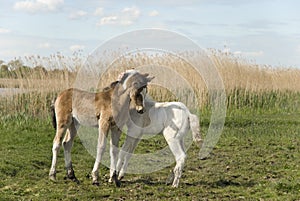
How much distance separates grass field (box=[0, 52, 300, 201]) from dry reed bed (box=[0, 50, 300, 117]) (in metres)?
0.03

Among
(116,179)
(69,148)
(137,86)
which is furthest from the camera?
(69,148)

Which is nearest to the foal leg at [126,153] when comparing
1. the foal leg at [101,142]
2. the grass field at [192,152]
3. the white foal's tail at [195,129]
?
the grass field at [192,152]

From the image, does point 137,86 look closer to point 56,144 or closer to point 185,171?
point 56,144

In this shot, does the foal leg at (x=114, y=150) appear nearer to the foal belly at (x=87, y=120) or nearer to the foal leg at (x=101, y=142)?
the foal leg at (x=101, y=142)

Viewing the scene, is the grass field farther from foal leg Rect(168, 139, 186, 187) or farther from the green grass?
foal leg Rect(168, 139, 186, 187)

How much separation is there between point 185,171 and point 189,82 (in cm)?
263

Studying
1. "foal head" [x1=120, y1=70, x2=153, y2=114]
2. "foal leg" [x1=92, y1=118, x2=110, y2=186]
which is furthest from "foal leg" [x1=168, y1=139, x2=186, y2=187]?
"foal leg" [x1=92, y1=118, x2=110, y2=186]

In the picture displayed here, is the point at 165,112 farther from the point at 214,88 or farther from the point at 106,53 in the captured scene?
the point at 214,88

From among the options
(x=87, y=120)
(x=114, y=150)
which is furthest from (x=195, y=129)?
(x=87, y=120)

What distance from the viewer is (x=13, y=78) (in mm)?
17062

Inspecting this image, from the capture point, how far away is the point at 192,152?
11.4 metres

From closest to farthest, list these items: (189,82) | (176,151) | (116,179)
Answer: (176,151)
(116,179)
(189,82)

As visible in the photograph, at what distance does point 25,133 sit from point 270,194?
7.28m

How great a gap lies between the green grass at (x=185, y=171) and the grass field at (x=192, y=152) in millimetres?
14
